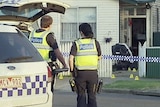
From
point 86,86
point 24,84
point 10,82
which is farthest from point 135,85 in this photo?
point 10,82

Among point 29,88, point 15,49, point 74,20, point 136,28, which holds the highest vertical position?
point 74,20

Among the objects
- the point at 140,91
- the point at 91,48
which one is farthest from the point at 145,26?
the point at 91,48

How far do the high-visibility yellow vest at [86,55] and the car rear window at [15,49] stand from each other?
5.78ft

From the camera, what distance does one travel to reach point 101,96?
13.8 metres

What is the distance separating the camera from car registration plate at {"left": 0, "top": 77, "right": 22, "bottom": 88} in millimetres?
6688

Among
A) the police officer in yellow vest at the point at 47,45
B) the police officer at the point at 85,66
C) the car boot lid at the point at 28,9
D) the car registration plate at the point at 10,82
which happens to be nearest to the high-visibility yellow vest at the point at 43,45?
the police officer in yellow vest at the point at 47,45

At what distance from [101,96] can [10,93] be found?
23.8 feet

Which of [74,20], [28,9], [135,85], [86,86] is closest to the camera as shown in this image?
[86,86]

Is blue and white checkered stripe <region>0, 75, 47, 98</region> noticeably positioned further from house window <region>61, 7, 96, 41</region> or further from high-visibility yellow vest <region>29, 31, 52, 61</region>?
house window <region>61, 7, 96, 41</region>

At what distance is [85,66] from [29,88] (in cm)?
214

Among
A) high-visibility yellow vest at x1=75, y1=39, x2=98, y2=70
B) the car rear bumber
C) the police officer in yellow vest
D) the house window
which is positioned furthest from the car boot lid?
the house window

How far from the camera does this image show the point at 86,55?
8969mm

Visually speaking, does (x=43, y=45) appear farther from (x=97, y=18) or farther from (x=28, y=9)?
(x=97, y=18)

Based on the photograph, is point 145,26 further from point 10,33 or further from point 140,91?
point 10,33
